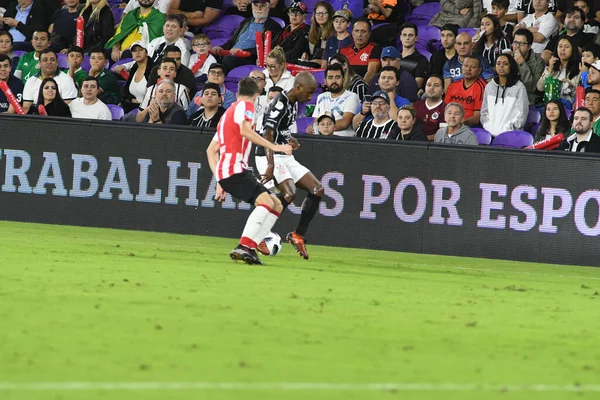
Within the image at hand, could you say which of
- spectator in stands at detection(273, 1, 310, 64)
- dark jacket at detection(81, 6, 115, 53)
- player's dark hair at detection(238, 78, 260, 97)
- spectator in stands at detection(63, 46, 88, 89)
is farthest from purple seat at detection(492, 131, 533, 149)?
dark jacket at detection(81, 6, 115, 53)

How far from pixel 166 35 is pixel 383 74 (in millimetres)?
4143

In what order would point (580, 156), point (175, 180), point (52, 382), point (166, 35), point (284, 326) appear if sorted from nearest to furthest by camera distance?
point (52, 382) < point (284, 326) < point (580, 156) < point (175, 180) < point (166, 35)

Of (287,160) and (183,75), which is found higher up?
(183,75)

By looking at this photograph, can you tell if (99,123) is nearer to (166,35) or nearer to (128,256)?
(166,35)

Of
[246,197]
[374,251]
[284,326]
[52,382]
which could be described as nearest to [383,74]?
[374,251]

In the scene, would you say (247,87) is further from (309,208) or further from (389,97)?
(389,97)

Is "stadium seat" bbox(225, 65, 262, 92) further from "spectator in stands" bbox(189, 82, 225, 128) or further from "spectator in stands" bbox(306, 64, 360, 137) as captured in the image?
"spectator in stands" bbox(306, 64, 360, 137)

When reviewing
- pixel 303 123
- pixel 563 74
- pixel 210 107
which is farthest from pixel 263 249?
pixel 563 74

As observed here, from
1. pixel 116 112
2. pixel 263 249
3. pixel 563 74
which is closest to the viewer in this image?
pixel 263 249

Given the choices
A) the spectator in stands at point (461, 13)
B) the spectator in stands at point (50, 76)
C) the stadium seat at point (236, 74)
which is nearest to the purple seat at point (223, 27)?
the stadium seat at point (236, 74)

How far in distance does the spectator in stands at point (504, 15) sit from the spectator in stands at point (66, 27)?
7133mm

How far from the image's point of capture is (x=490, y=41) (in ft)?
52.3

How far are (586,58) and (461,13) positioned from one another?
2886 millimetres

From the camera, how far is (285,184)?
40.0 ft
